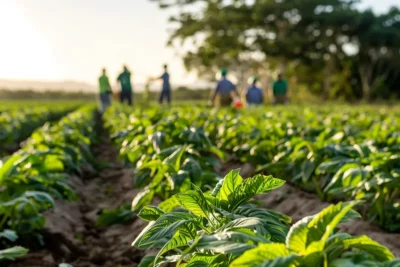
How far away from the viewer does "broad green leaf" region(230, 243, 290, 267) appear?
1.58m

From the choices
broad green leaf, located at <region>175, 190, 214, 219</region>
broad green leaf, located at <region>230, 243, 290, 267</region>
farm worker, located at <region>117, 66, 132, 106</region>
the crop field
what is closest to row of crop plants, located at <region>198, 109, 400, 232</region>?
the crop field

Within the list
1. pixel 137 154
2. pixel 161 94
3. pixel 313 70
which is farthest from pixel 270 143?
pixel 313 70

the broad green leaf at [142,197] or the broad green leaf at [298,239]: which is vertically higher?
the broad green leaf at [298,239]

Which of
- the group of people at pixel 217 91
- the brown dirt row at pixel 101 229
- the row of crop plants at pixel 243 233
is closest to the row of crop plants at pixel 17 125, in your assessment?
the group of people at pixel 217 91

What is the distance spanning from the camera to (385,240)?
4.29m

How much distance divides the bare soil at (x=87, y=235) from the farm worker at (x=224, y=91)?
1021 centimetres

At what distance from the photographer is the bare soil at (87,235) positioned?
4.31 m

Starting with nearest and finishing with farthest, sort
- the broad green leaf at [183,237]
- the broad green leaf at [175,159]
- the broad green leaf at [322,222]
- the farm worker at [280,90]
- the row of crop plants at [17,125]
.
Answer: the broad green leaf at [322,222]
the broad green leaf at [183,237]
the broad green leaf at [175,159]
the row of crop plants at [17,125]
the farm worker at [280,90]

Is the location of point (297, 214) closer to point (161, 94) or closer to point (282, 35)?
point (161, 94)

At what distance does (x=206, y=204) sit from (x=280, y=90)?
18.7 meters

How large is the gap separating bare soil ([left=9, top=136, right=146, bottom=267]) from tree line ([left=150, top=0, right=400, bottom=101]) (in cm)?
3422

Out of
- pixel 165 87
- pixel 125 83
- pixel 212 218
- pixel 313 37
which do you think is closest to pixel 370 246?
pixel 212 218

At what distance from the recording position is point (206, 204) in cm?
222

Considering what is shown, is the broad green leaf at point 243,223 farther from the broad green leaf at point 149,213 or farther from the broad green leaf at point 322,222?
the broad green leaf at point 149,213
